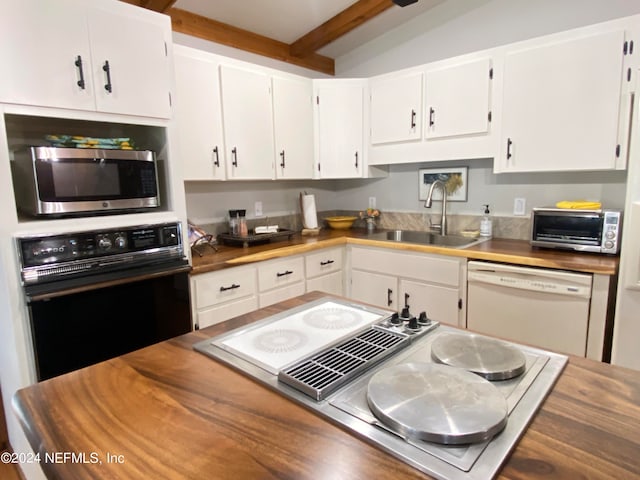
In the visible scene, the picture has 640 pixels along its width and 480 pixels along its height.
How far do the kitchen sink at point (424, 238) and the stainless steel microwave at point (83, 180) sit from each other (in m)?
1.78

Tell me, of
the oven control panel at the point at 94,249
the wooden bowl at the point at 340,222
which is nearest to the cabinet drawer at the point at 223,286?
the oven control panel at the point at 94,249

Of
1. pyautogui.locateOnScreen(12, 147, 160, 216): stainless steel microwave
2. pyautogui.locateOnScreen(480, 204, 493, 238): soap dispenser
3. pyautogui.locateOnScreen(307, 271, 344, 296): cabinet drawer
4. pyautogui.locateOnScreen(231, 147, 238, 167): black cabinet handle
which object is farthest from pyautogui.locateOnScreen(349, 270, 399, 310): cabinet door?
pyautogui.locateOnScreen(12, 147, 160, 216): stainless steel microwave

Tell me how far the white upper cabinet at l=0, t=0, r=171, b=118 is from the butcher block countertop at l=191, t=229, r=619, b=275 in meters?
0.90

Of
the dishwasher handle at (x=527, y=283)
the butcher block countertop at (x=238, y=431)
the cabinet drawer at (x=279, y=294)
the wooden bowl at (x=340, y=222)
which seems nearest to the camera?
the butcher block countertop at (x=238, y=431)

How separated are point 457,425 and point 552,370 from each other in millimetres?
376

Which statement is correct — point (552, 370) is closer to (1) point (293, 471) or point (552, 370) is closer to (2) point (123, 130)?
(1) point (293, 471)

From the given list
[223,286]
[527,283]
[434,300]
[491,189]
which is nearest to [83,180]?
[223,286]

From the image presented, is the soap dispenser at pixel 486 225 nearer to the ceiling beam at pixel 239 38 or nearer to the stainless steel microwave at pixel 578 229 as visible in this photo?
the stainless steel microwave at pixel 578 229

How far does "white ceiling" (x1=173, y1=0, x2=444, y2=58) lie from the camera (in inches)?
103

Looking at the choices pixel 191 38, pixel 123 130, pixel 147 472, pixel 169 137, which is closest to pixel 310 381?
pixel 147 472

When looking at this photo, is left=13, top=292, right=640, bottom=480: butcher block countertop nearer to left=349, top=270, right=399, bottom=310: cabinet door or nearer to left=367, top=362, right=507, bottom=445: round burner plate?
left=367, top=362, right=507, bottom=445: round burner plate

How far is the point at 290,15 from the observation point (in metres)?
2.84

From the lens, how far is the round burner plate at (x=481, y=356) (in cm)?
81

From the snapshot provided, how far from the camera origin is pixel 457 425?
2.03ft
